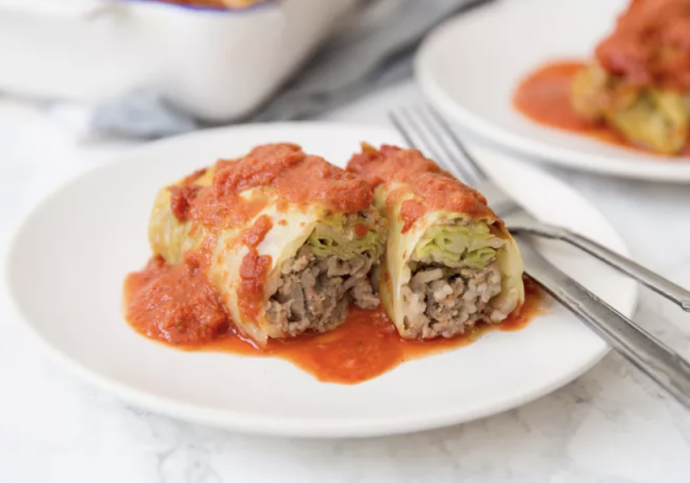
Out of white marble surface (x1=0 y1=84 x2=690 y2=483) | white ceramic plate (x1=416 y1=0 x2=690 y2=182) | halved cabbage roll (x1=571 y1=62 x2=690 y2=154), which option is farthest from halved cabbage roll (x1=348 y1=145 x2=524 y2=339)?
halved cabbage roll (x1=571 y1=62 x2=690 y2=154)

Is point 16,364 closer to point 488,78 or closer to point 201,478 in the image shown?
point 201,478

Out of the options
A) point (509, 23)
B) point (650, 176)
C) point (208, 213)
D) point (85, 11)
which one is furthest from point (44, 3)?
point (650, 176)

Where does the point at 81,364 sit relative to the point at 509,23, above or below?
above

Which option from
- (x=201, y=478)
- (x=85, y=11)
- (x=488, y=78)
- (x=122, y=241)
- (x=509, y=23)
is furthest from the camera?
(x=509, y=23)

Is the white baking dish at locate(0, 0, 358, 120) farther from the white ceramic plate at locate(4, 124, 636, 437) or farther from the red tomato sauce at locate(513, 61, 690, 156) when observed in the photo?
the red tomato sauce at locate(513, 61, 690, 156)

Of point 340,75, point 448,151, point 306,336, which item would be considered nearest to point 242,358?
point 306,336

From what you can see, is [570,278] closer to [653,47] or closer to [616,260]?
[616,260]
